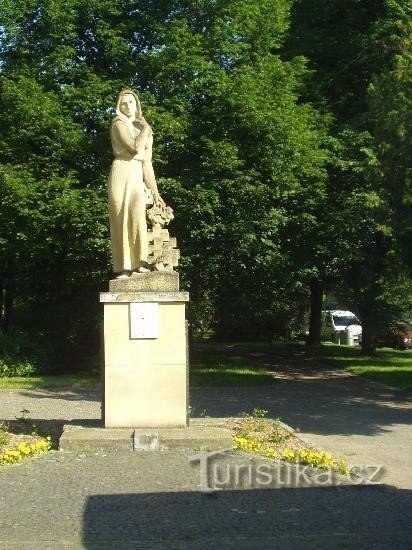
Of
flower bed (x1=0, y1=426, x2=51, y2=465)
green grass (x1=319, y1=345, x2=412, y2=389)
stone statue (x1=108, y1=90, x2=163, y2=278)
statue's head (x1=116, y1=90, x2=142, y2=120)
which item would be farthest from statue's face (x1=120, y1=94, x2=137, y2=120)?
green grass (x1=319, y1=345, x2=412, y2=389)

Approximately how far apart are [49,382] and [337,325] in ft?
102

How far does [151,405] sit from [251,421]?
82.5 inches

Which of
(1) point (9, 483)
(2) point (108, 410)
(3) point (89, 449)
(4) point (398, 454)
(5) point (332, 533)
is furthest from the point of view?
(4) point (398, 454)

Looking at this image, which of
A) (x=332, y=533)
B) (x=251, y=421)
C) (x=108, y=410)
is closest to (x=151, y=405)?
(x=108, y=410)

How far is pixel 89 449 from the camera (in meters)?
9.91

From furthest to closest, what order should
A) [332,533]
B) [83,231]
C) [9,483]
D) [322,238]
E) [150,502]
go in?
[322,238] < [83,231] < [9,483] < [150,502] < [332,533]

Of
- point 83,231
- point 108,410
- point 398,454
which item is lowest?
point 398,454

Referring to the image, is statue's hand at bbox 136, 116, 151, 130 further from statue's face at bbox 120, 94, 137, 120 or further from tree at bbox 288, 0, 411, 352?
tree at bbox 288, 0, 411, 352

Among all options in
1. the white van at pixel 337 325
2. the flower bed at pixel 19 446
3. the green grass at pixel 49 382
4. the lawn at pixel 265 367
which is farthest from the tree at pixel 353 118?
the white van at pixel 337 325

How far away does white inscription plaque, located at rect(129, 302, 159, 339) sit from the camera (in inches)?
430

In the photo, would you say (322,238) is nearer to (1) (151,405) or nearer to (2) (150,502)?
(1) (151,405)

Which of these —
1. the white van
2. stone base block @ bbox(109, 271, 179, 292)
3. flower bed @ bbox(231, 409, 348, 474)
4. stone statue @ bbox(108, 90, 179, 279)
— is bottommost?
flower bed @ bbox(231, 409, 348, 474)

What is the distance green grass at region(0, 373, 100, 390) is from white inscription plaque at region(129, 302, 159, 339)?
11255 mm

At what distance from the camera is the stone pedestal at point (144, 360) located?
10.9 metres
